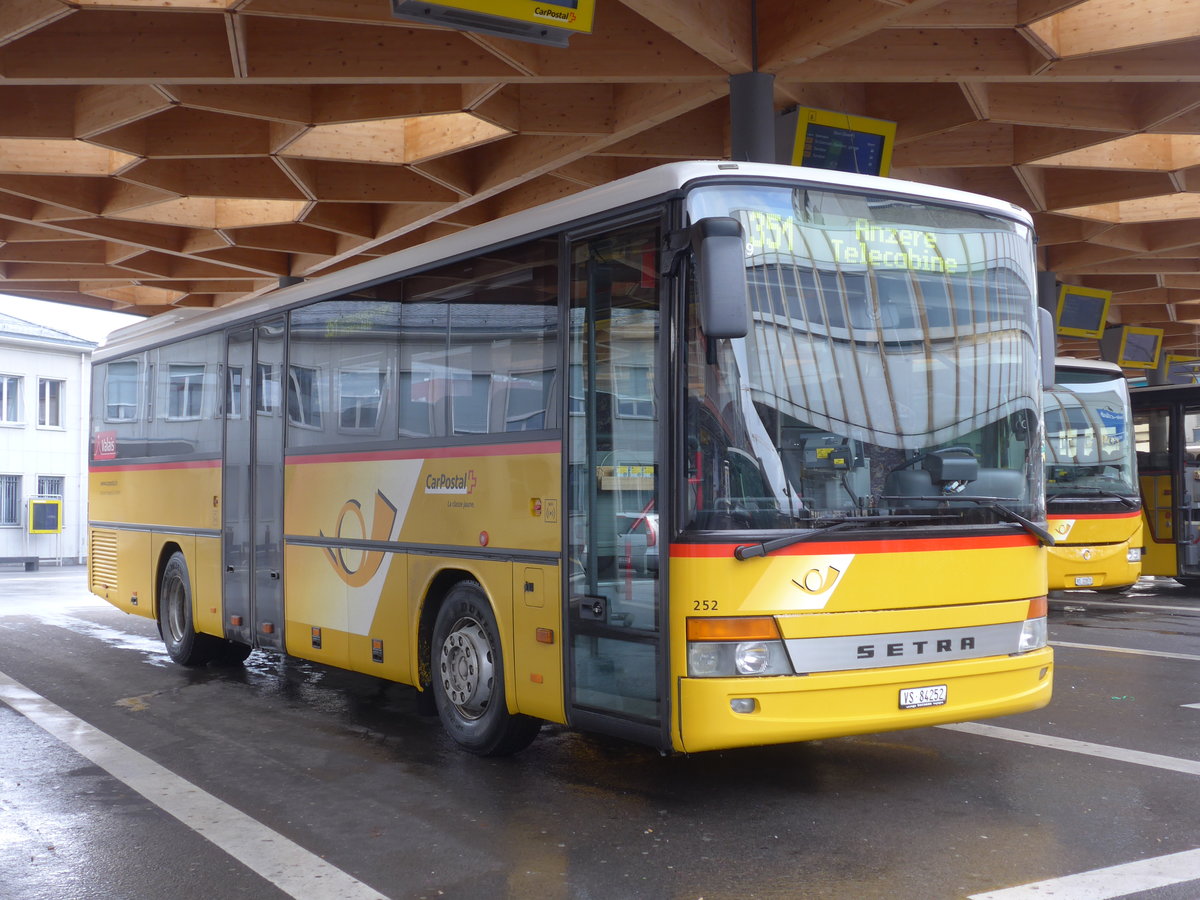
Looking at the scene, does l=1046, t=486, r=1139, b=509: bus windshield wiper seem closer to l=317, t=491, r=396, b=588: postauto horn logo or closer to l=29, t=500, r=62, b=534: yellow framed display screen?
l=317, t=491, r=396, b=588: postauto horn logo

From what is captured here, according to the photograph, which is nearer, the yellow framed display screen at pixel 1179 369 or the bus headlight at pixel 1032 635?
the bus headlight at pixel 1032 635

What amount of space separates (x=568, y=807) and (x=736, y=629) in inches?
56.0

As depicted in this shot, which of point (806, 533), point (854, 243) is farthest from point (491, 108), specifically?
point (806, 533)

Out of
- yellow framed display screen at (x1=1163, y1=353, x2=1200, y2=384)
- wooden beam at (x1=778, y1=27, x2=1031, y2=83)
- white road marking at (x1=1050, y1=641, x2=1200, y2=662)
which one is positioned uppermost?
wooden beam at (x1=778, y1=27, x2=1031, y2=83)

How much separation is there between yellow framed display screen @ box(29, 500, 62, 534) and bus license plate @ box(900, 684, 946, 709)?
35.0 meters

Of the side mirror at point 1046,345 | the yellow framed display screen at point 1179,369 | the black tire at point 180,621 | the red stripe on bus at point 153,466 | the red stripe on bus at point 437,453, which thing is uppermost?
the yellow framed display screen at point 1179,369

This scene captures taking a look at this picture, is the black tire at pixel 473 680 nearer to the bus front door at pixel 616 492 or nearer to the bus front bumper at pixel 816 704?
the bus front door at pixel 616 492

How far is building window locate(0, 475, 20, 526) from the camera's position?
38.9 metres

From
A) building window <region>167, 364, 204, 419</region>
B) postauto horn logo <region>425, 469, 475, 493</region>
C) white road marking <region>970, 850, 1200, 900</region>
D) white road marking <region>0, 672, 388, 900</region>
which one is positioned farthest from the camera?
building window <region>167, 364, 204, 419</region>

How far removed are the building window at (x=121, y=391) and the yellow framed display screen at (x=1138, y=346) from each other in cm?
2161

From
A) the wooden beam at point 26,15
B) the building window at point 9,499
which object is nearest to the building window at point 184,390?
the wooden beam at point 26,15

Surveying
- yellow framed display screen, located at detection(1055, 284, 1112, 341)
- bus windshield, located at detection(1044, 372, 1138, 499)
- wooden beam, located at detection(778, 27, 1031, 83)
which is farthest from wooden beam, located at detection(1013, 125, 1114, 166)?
yellow framed display screen, located at detection(1055, 284, 1112, 341)

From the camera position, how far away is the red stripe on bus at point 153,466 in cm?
1146

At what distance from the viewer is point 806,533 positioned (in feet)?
19.5
